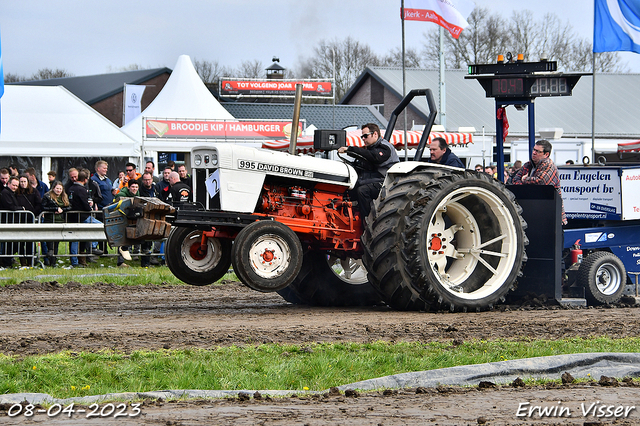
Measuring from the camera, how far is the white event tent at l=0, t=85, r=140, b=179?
2297 centimetres

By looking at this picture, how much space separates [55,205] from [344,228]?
26.4 feet

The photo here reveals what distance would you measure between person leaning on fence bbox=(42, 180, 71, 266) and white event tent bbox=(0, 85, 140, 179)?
836cm

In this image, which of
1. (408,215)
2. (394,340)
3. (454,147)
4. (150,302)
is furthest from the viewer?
(454,147)

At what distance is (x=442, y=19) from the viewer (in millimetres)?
18953

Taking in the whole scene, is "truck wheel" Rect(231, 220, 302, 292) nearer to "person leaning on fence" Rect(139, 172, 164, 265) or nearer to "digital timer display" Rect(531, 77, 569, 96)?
"digital timer display" Rect(531, 77, 569, 96)

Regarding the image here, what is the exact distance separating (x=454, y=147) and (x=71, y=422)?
23.2 m

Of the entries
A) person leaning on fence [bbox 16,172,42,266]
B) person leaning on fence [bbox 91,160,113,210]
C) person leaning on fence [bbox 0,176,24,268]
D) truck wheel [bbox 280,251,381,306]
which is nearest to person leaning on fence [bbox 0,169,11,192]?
person leaning on fence [bbox 0,176,24,268]

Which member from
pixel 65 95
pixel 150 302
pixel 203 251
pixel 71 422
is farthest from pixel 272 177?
pixel 65 95

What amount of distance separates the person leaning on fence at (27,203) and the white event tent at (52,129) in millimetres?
8407

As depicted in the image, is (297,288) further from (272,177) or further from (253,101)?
(253,101)

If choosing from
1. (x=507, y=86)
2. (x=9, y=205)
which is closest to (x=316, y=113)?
(x=9, y=205)

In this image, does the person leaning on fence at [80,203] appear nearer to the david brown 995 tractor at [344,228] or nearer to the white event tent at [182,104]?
the david brown 995 tractor at [344,228]

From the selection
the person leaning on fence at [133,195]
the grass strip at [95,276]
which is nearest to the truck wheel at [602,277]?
the grass strip at [95,276]

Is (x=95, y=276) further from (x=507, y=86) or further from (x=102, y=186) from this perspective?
(x=507, y=86)
